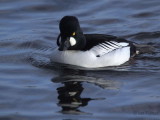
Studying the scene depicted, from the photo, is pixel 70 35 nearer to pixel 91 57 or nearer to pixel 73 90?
pixel 91 57

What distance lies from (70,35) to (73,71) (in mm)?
750

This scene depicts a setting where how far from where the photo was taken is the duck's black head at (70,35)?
12.0m

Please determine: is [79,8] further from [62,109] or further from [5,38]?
[62,109]

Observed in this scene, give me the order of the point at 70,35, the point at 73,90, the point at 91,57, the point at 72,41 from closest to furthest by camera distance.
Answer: the point at 73,90 < the point at 70,35 < the point at 72,41 < the point at 91,57

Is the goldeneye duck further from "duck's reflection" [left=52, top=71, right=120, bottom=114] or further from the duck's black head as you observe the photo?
"duck's reflection" [left=52, top=71, right=120, bottom=114]

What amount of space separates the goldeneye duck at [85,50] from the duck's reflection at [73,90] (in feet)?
2.00

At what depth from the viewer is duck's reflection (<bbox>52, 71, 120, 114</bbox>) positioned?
10.1m

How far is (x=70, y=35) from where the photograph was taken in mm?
12242

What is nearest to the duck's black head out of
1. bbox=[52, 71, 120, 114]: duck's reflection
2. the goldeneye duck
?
the goldeneye duck

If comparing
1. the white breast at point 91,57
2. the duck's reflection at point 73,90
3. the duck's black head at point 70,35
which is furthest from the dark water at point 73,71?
the duck's black head at point 70,35

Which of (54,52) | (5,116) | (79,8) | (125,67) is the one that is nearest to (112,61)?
(125,67)

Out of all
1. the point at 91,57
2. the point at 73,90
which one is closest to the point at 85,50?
the point at 91,57

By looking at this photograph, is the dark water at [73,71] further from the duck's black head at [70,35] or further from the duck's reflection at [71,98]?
the duck's black head at [70,35]

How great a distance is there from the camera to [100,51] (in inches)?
499
